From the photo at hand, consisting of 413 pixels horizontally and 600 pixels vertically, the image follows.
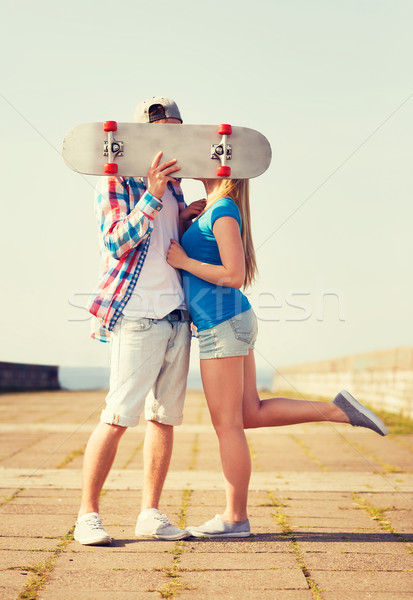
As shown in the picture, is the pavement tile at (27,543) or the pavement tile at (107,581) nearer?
the pavement tile at (107,581)

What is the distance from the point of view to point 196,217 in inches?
126

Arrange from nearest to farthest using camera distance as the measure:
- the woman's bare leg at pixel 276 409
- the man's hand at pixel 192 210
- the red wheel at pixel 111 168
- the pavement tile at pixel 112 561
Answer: the pavement tile at pixel 112 561 → the red wheel at pixel 111 168 → the woman's bare leg at pixel 276 409 → the man's hand at pixel 192 210

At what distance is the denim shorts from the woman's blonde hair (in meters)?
0.23

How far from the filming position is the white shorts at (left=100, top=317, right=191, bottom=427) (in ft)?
9.41

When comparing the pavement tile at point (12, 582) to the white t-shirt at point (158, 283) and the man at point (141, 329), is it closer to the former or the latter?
the man at point (141, 329)

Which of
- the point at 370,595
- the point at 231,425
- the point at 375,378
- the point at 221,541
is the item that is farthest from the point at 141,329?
the point at 375,378

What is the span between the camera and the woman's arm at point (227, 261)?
2.85 metres

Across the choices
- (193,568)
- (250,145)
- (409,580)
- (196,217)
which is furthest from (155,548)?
(250,145)

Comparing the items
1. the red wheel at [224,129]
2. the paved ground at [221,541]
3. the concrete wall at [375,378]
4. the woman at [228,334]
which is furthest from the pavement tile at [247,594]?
the concrete wall at [375,378]

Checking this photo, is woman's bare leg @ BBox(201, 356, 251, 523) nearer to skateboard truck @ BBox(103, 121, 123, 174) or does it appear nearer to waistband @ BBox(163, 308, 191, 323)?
waistband @ BBox(163, 308, 191, 323)

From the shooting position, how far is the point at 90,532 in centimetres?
277

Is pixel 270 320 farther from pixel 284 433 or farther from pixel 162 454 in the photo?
pixel 284 433

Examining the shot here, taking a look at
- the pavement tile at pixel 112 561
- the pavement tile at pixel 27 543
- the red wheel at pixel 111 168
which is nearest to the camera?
the pavement tile at pixel 112 561

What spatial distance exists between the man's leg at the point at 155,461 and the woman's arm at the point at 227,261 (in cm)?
66
